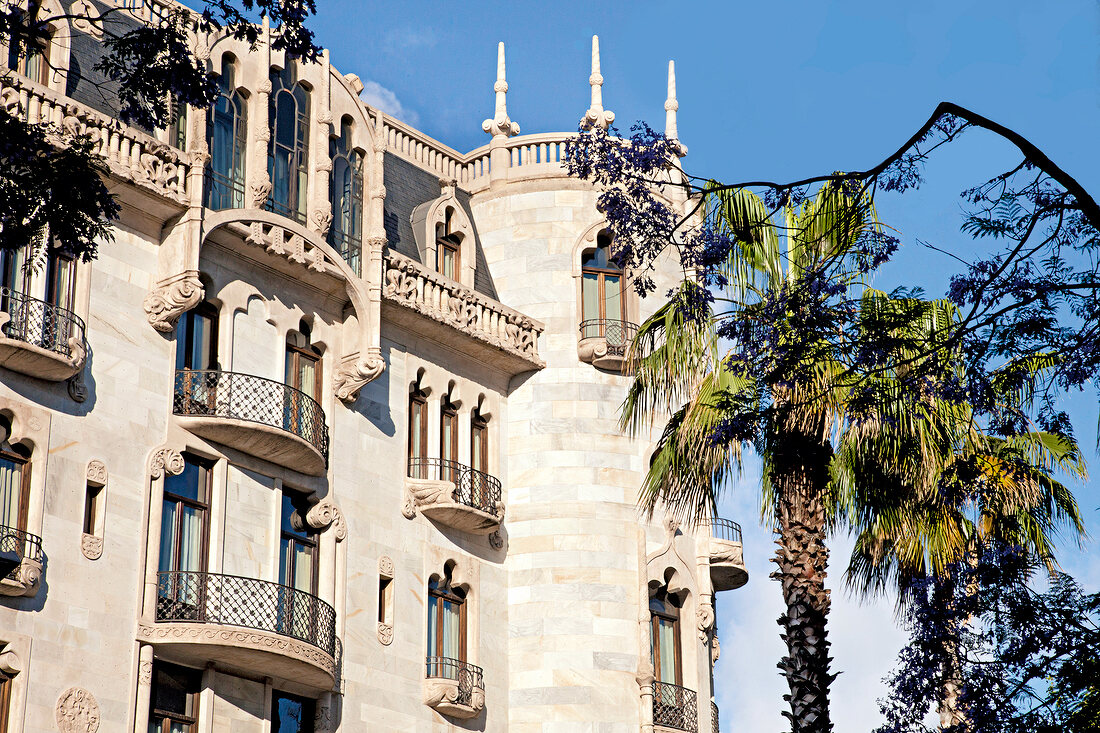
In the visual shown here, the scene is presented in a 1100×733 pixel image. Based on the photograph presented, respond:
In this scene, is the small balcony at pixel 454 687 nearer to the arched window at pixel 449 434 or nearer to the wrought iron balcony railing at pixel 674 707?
the wrought iron balcony railing at pixel 674 707

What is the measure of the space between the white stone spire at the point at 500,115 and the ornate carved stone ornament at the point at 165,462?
13407 mm

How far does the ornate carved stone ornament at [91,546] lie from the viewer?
83.4ft

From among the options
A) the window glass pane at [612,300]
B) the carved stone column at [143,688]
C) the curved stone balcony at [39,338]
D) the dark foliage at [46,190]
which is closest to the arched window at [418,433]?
the window glass pane at [612,300]

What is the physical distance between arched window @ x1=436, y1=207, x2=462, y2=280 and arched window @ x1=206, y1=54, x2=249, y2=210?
625cm

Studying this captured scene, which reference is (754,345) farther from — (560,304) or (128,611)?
(560,304)

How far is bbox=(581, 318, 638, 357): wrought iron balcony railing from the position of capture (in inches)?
1398

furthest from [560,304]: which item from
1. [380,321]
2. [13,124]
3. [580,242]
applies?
[13,124]

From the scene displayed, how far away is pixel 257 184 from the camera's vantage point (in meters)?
30.1

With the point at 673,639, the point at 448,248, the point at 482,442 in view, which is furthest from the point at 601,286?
the point at 673,639

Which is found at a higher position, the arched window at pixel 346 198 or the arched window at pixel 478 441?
the arched window at pixel 346 198

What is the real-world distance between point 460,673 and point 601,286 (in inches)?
387

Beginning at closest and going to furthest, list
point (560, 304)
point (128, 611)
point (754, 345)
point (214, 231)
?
point (754, 345)
point (128, 611)
point (214, 231)
point (560, 304)

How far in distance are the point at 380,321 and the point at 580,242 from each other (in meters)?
6.23

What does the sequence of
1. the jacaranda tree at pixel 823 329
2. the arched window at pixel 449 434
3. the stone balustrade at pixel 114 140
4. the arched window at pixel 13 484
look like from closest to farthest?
the jacaranda tree at pixel 823 329
the arched window at pixel 13 484
the stone balustrade at pixel 114 140
the arched window at pixel 449 434
